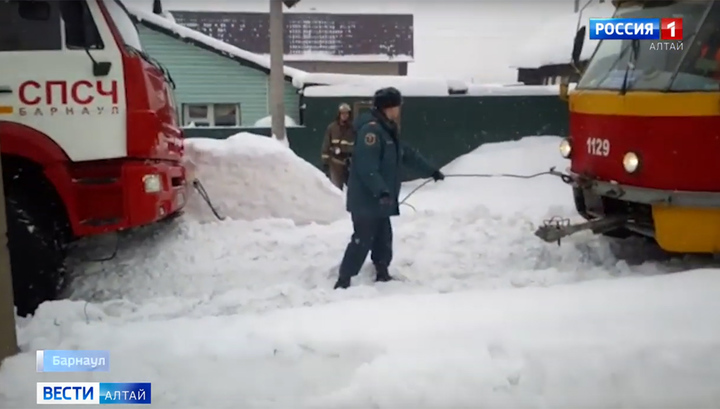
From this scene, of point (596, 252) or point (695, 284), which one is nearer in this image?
point (695, 284)

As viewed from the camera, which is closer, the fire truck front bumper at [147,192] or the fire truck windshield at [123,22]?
the fire truck front bumper at [147,192]

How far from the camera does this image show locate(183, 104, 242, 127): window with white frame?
16.4 meters

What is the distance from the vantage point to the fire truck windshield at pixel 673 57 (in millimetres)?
5355

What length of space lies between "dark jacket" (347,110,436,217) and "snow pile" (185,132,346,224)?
2.50 m

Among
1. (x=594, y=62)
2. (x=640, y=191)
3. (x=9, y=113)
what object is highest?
(x=594, y=62)

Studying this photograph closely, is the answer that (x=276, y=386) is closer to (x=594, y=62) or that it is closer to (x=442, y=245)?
(x=442, y=245)

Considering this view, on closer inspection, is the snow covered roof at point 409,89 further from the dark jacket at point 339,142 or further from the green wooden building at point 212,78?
the dark jacket at point 339,142

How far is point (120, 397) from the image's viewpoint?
3273 mm

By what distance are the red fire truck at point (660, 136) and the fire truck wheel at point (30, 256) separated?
13.4 feet

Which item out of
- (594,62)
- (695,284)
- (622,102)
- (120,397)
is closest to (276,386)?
(120,397)

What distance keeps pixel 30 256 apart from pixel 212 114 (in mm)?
12036

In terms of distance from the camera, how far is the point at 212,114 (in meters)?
16.6

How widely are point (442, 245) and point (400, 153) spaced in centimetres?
144

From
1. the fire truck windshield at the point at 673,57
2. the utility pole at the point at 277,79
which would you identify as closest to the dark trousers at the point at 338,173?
the utility pole at the point at 277,79
